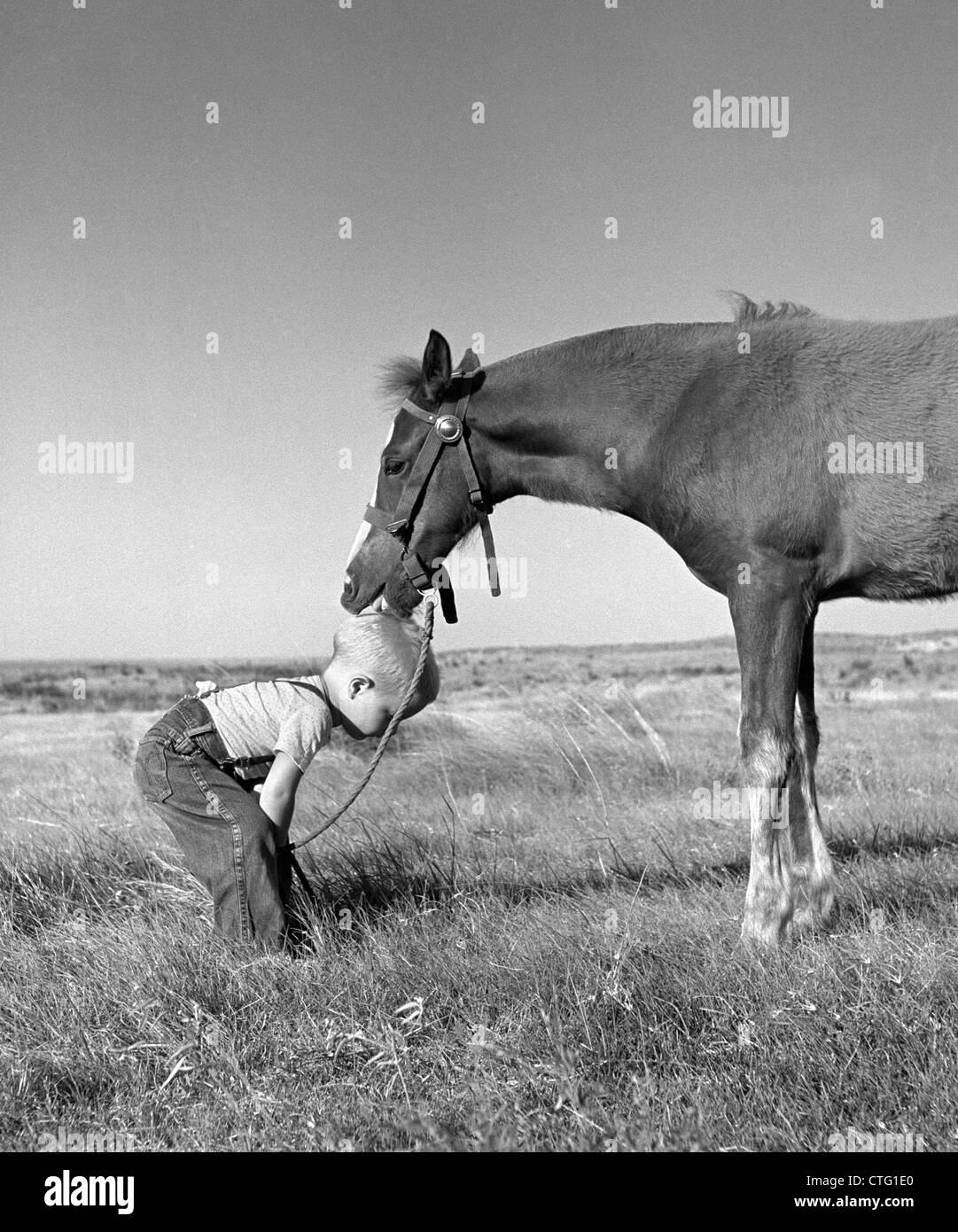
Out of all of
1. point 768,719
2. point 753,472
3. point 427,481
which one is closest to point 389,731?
point 427,481

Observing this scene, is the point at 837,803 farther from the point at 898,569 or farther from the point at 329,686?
the point at 329,686

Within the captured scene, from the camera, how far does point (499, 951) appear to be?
366 cm

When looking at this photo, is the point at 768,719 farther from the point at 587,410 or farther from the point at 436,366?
the point at 436,366

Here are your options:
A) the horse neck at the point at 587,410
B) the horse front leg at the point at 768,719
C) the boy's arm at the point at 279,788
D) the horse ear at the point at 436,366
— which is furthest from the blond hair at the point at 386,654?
Answer: the horse front leg at the point at 768,719

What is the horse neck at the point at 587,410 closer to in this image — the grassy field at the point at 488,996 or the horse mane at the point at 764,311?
the horse mane at the point at 764,311

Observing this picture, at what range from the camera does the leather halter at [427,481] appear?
4.75 meters

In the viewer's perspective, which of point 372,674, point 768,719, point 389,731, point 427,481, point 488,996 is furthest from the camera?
point 427,481

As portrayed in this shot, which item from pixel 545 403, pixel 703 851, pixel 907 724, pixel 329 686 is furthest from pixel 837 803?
pixel 907 724

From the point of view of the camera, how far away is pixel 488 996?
330cm

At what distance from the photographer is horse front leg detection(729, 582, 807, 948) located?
4.15 meters

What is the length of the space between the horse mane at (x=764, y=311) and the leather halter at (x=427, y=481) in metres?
1.43

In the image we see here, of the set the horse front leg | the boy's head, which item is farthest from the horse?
the boy's head

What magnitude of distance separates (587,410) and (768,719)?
1749 mm

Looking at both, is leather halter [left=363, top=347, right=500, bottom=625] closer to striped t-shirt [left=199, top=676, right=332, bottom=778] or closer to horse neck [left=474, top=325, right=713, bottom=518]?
horse neck [left=474, top=325, right=713, bottom=518]
